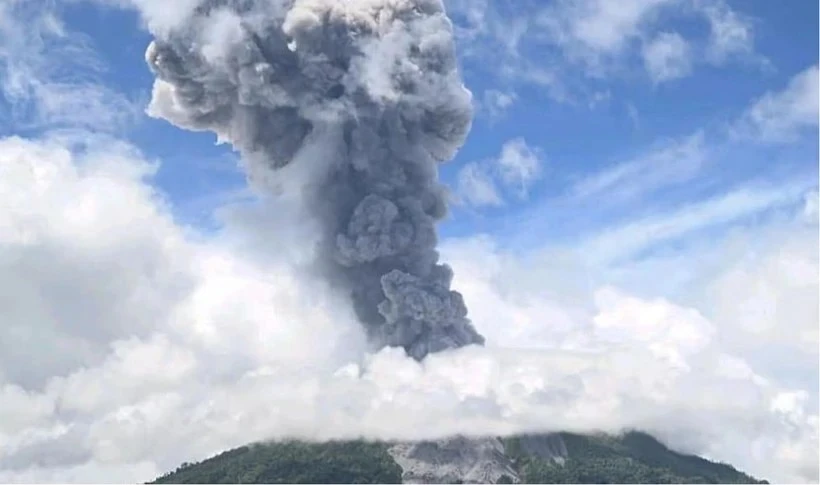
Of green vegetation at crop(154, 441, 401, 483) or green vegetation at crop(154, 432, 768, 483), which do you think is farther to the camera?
green vegetation at crop(154, 432, 768, 483)

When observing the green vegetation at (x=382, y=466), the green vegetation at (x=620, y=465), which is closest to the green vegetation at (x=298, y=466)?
the green vegetation at (x=382, y=466)

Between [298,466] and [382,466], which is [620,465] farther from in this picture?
[298,466]

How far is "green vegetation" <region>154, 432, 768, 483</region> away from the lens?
10969cm

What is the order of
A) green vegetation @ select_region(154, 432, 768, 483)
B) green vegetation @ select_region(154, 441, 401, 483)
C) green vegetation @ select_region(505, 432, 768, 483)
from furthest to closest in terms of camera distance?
green vegetation @ select_region(505, 432, 768, 483) < green vegetation @ select_region(154, 432, 768, 483) < green vegetation @ select_region(154, 441, 401, 483)

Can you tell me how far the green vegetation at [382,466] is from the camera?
110 metres

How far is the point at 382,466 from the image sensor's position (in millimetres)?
110938

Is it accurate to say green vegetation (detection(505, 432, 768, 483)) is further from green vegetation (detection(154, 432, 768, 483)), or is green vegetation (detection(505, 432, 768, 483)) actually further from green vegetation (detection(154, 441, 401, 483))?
green vegetation (detection(154, 441, 401, 483))

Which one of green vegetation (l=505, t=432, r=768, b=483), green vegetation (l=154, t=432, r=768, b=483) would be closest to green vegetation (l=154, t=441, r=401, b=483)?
green vegetation (l=154, t=432, r=768, b=483)

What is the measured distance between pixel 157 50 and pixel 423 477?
176 feet

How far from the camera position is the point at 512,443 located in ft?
389

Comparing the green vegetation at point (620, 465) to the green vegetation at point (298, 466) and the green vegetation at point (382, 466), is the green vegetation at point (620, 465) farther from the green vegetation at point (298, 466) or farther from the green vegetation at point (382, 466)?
the green vegetation at point (298, 466)

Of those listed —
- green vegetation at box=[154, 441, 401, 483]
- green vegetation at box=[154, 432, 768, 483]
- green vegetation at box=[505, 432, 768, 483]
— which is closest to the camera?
green vegetation at box=[154, 441, 401, 483]

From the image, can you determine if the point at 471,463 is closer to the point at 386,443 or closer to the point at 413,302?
the point at 386,443

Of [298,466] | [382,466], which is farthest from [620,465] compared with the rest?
[298,466]
